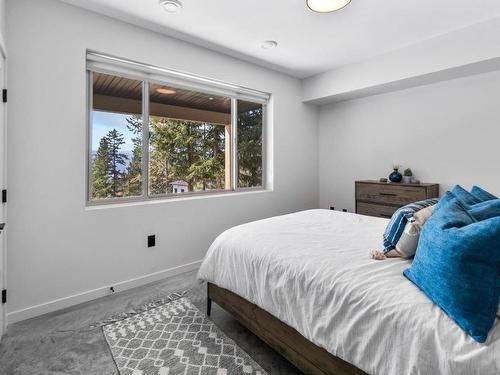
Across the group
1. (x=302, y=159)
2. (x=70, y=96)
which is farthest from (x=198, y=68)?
(x=302, y=159)

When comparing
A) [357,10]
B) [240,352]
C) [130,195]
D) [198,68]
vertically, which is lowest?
[240,352]

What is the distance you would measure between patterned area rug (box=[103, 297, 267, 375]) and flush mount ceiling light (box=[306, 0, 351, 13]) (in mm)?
2635

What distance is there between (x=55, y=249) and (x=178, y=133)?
5.66 ft

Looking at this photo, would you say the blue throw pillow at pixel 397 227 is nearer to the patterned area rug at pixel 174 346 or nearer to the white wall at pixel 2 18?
the patterned area rug at pixel 174 346

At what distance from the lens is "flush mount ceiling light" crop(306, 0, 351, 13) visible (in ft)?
7.16

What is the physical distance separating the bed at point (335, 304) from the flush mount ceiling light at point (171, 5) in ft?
6.66

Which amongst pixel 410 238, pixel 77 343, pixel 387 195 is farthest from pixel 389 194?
pixel 77 343

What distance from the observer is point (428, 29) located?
9.32 ft

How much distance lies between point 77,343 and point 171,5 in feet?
9.03

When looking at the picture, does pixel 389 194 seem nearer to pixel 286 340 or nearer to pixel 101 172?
pixel 286 340

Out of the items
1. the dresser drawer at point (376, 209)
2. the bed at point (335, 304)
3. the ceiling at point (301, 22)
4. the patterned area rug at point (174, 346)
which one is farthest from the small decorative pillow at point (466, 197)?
the dresser drawer at point (376, 209)

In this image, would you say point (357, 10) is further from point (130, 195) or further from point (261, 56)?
point (130, 195)

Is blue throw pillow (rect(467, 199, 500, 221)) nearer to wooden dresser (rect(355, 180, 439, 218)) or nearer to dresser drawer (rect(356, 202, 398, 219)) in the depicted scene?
wooden dresser (rect(355, 180, 439, 218))

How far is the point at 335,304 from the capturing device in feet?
4.25
